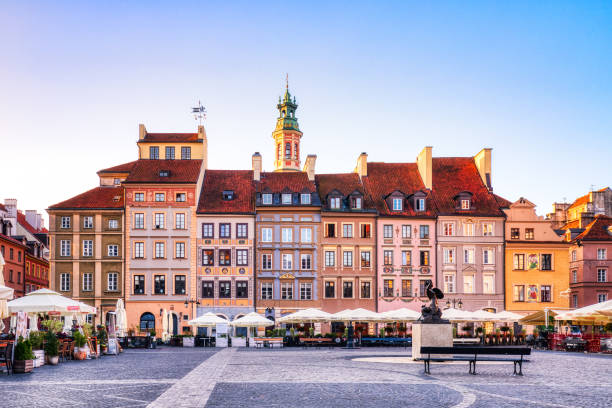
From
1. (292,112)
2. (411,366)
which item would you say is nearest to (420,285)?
(411,366)

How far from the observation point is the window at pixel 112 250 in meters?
59.8

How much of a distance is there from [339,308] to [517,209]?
635 inches

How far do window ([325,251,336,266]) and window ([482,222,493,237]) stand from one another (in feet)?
39.2

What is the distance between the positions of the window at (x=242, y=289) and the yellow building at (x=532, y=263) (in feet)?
65.9

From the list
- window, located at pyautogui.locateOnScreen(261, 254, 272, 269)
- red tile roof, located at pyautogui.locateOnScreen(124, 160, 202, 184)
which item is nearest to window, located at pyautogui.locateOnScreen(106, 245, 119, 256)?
red tile roof, located at pyautogui.locateOnScreen(124, 160, 202, 184)

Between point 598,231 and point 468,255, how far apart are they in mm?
13647

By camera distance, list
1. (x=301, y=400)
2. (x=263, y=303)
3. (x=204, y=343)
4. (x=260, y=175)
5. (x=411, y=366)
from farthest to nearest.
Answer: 1. (x=260, y=175)
2. (x=263, y=303)
3. (x=204, y=343)
4. (x=411, y=366)
5. (x=301, y=400)

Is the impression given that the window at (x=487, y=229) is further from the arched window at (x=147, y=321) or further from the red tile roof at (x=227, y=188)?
the arched window at (x=147, y=321)

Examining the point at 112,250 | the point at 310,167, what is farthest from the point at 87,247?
the point at 310,167

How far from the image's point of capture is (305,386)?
18484 mm

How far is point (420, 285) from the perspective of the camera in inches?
2384

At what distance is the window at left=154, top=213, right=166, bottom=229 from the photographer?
195 feet

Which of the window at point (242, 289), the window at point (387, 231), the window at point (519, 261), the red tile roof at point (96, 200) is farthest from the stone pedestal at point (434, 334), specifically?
the red tile roof at point (96, 200)

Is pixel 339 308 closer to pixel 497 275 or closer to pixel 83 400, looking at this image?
pixel 497 275
